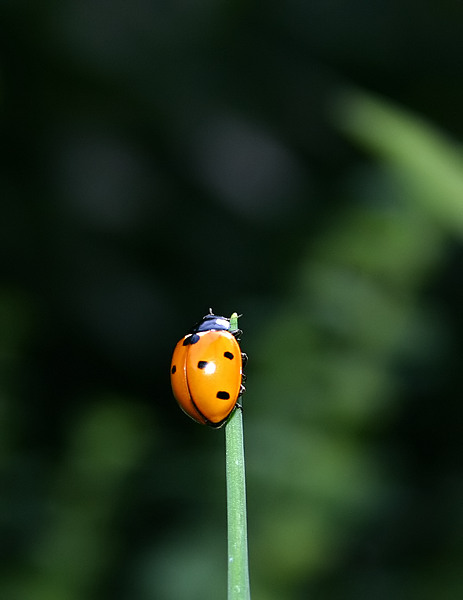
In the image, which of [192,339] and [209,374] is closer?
[209,374]

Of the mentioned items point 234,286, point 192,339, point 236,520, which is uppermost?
point 234,286

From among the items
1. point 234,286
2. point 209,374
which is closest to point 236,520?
point 209,374

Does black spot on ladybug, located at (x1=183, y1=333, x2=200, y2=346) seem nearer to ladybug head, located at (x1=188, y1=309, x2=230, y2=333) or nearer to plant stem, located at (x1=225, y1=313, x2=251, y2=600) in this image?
ladybug head, located at (x1=188, y1=309, x2=230, y2=333)

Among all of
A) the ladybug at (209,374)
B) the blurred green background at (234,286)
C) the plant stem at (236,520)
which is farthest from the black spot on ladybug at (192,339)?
the plant stem at (236,520)

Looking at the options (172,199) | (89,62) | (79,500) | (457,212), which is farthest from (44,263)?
(457,212)

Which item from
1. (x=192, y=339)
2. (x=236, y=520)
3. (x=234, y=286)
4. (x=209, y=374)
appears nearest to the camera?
(x=236, y=520)

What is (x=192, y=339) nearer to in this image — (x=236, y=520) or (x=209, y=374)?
(x=209, y=374)

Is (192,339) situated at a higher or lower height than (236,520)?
higher

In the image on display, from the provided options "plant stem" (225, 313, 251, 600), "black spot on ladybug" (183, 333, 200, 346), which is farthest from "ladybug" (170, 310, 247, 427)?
"plant stem" (225, 313, 251, 600)
